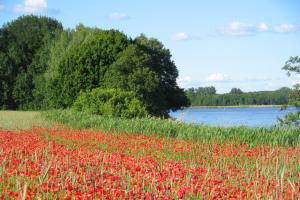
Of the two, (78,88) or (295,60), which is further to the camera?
(78,88)

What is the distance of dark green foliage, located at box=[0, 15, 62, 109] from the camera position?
6159cm

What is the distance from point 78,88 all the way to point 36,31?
70.9 feet

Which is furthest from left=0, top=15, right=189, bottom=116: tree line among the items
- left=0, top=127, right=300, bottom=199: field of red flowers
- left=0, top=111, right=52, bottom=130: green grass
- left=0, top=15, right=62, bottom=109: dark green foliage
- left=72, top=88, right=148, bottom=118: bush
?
left=0, top=127, right=300, bottom=199: field of red flowers

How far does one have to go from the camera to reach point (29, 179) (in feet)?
24.7

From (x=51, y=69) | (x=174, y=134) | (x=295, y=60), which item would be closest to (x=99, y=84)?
(x=51, y=69)

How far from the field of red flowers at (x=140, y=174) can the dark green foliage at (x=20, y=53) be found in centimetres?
4730

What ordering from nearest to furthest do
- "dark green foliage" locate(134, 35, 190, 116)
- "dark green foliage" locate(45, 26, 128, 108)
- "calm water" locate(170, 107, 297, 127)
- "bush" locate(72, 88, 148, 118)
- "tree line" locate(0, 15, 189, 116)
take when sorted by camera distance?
1. "calm water" locate(170, 107, 297, 127)
2. "bush" locate(72, 88, 148, 118)
3. "tree line" locate(0, 15, 189, 116)
4. "dark green foliage" locate(45, 26, 128, 108)
5. "dark green foliage" locate(134, 35, 190, 116)

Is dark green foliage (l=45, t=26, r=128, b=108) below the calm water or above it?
above

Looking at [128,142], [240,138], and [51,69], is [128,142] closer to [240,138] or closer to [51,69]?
[240,138]

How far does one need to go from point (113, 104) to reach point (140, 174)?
22.2m

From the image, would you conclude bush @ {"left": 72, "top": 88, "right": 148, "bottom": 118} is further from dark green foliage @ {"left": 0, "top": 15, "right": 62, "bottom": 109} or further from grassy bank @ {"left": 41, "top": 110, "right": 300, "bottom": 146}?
dark green foliage @ {"left": 0, "top": 15, "right": 62, "bottom": 109}

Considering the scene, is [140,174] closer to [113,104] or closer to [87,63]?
[113,104]

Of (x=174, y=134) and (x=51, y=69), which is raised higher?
(x=51, y=69)

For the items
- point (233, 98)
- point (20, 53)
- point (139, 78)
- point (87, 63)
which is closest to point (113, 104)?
point (139, 78)
